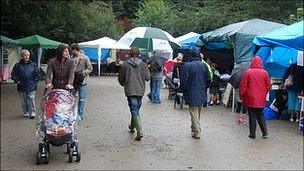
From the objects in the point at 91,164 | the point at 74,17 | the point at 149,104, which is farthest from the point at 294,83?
the point at 74,17

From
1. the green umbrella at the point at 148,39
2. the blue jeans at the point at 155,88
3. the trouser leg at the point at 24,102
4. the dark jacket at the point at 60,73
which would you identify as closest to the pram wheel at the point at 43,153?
the dark jacket at the point at 60,73

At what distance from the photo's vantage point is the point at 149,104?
16.3 m

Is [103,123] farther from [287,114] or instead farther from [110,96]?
[110,96]

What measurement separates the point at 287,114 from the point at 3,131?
967cm

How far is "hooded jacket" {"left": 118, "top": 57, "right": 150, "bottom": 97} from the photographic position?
30.8ft

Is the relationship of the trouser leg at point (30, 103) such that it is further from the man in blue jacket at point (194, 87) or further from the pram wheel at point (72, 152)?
the pram wheel at point (72, 152)

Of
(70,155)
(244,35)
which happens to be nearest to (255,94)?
(70,155)

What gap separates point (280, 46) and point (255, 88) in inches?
88.1

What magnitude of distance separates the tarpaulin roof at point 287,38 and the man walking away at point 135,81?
394 cm

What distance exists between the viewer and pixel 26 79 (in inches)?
465

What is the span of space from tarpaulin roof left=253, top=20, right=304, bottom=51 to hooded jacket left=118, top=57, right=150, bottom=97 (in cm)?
394

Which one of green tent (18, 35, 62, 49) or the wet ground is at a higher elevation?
green tent (18, 35, 62, 49)

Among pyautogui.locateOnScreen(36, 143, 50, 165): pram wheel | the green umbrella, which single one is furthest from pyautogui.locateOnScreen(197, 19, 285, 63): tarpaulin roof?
pyautogui.locateOnScreen(36, 143, 50, 165): pram wheel

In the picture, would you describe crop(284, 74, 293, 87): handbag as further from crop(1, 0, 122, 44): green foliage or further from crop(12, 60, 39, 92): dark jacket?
crop(12, 60, 39, 92): dark jacket
